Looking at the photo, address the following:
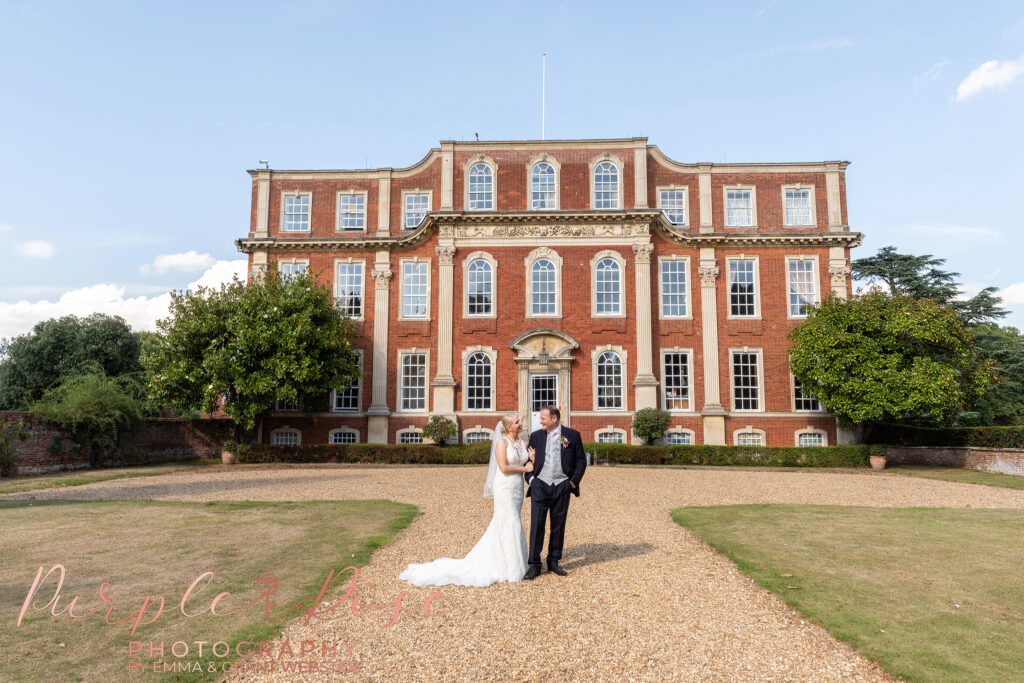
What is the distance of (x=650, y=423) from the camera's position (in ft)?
84.0

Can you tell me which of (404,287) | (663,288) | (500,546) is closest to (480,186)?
(404,287)

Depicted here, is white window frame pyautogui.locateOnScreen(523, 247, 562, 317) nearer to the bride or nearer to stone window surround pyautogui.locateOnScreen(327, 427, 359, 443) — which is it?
stone window surround pyautogui.locateOnScreen(327, 427, 359, 443)

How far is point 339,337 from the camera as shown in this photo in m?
25.6

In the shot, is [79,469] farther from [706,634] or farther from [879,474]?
[879,474]

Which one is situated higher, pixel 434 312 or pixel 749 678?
pixel 434 312

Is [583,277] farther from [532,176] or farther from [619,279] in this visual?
[532,176]

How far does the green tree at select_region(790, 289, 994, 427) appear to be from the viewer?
75.4ft

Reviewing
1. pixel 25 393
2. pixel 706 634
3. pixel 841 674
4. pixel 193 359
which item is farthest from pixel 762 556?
pixel 25 393

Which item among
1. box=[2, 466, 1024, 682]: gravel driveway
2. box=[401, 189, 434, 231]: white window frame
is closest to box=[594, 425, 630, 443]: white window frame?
box=[401, 189, 434, 231]: white window frame

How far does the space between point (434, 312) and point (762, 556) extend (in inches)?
873

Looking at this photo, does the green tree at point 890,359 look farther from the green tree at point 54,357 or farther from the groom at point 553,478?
the green tree at point 54,357

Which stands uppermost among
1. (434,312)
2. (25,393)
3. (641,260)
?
(641,260)

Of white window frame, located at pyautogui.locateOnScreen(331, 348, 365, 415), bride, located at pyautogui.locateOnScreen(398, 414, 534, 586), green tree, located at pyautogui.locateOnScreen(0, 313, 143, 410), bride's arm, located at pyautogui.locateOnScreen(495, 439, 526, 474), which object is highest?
green tree, located at pyautogui.locateOnScreen(0, 313, 143, 410)

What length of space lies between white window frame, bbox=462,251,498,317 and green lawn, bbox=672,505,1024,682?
17630mm
